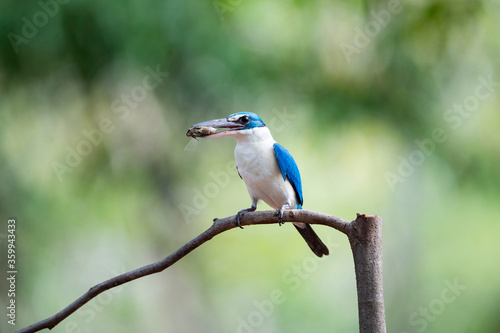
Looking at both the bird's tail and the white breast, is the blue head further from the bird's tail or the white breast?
the bird's tail

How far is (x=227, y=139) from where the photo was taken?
3.90 metres

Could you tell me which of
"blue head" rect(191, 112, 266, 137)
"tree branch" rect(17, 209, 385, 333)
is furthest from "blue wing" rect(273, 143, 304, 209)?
"tree branch" rect(17, 209, 385, 333)

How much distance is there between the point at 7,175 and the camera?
3641mm

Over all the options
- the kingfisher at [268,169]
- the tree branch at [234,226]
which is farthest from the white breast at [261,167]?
the tree branch at [234,226]

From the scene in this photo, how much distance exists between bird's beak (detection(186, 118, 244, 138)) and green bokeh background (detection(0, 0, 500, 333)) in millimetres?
1961

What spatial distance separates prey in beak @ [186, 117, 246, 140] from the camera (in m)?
1.61

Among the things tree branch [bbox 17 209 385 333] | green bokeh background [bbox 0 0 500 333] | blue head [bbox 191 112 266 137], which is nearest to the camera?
tree branch [bbox 17 209 385 333]

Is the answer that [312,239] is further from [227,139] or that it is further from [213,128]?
[227,139]

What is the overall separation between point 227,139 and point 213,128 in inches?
88.1

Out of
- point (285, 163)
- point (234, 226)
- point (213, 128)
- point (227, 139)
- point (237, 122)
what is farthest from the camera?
point (227, 139)

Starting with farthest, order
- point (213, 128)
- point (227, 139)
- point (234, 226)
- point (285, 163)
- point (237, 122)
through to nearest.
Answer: point (227, 139)
point (285, 163)
point (237, 122)
point (213, 128)
point (234, 226)

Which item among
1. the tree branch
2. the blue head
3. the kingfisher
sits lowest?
the tree branch

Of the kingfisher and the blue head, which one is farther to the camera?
the kingfisher

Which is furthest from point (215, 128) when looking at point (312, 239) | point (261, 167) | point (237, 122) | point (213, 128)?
point (312, 239)
